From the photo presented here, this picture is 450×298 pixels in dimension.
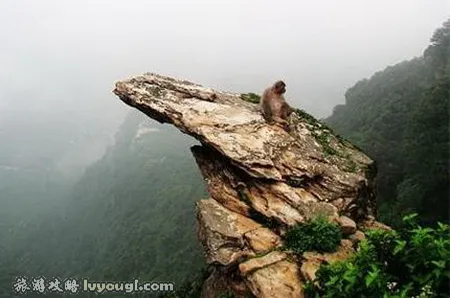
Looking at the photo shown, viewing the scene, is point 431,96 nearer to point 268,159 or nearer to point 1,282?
point 268,159

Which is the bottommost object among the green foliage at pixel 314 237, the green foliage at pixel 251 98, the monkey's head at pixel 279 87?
the green foliage at pixel 314 237

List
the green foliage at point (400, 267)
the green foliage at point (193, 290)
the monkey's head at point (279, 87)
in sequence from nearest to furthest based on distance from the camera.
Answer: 1. the green foliage at point (400, 267)
2. the monkey's head at point (279, 87)
3. the green foliage at point (193, 290)

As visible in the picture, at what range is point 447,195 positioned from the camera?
2906 centimetres

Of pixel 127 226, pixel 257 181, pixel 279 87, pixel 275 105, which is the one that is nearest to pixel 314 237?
pixel 257 181

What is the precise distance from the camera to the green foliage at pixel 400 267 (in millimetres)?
7641

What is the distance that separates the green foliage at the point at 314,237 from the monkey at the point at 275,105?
3.66 m

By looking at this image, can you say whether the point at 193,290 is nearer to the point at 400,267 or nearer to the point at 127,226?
the point at 400,267

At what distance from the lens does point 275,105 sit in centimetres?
1605

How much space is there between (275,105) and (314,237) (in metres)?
4.62

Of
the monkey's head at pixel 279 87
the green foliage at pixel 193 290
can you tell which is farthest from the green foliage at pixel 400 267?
the green foliage at pixel 193 290

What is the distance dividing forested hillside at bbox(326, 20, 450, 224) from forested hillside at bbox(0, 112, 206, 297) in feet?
84.0

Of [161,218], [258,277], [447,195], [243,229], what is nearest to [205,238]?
[243,229]

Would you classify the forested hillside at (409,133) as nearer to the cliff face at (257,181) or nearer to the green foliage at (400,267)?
the cliff face at (257,181)

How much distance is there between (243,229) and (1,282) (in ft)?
354
